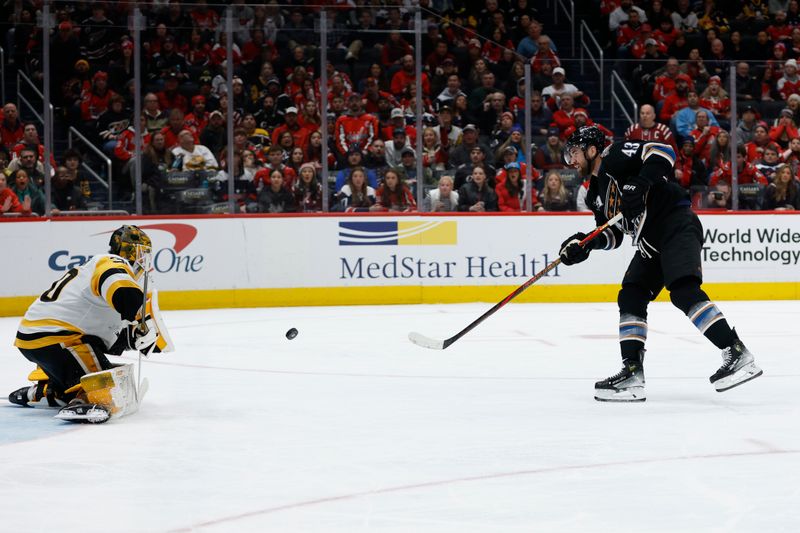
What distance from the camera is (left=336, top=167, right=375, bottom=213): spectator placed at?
1003 centimetres

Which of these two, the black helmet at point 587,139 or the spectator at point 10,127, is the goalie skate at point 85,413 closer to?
the black helmet at point 587,139

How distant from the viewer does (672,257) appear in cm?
482

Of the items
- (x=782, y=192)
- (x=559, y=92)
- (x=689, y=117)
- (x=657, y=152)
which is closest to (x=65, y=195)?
(x=559, y=92)

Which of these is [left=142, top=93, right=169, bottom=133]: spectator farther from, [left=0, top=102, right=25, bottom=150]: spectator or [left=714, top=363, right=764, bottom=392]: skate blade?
[left=714, top=363, right=764, bottom=392]: skate blade

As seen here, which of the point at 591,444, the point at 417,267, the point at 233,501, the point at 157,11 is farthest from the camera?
the point at 417,267

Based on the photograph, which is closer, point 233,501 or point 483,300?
point 233,501

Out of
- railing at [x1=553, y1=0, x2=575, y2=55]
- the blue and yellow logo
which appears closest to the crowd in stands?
the blue and yellow logo

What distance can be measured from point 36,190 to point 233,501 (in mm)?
6872

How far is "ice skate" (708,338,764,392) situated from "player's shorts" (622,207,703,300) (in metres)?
0.32

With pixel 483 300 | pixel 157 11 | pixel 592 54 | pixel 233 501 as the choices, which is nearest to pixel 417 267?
pixel 483 300

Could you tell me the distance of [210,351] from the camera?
22.6 ft

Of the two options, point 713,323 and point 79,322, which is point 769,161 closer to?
point 713,323

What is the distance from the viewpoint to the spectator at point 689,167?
10430mm

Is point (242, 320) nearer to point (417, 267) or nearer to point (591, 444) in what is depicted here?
point (417, 267)
